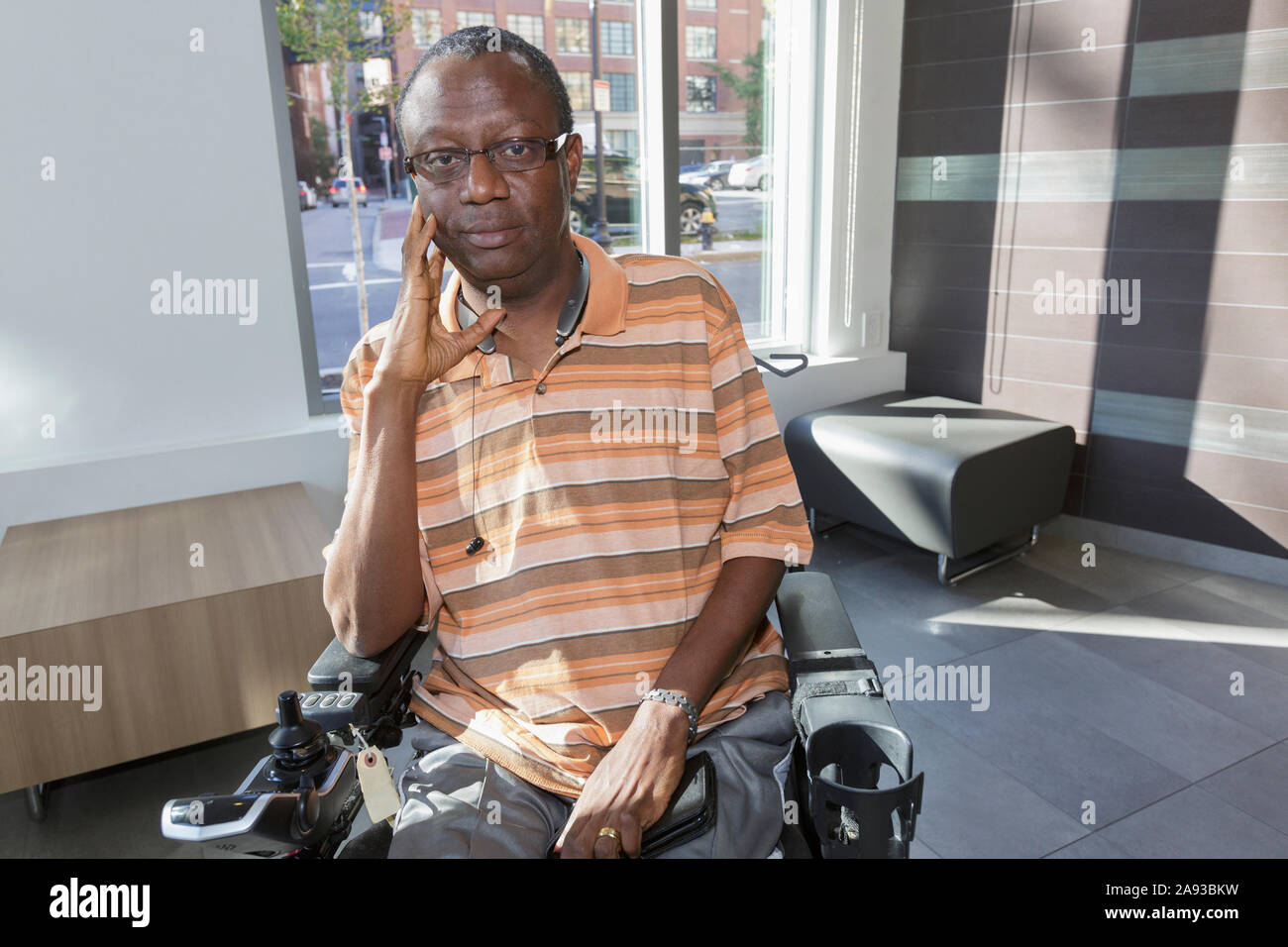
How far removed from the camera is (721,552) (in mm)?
1343

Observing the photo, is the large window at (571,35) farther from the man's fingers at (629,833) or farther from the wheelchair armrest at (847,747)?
the man's fingers at (629,833)

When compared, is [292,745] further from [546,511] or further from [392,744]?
[546,511]

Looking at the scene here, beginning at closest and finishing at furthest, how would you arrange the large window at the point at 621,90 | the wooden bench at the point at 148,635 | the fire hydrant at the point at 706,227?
the wooden bench at the point at 148,635, the large window at the point at 621,90, the fire hydrant at the point at 706,227

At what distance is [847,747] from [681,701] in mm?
222

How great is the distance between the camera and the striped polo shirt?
3.99 ft

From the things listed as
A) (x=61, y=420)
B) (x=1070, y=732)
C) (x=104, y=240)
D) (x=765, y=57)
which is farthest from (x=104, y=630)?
(x=765, y=57)

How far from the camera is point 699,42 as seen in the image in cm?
353

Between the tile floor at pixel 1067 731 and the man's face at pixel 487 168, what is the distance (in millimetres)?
1478

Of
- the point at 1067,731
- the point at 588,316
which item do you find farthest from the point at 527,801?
the point at 1067,731

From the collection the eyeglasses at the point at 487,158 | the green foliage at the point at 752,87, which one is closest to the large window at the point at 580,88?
the green foliage at the point at 752,87

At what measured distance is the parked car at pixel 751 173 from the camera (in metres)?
3.79

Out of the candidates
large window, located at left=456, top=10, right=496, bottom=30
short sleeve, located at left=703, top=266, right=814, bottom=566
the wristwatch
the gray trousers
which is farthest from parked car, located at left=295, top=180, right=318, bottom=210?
→ the wristwatch

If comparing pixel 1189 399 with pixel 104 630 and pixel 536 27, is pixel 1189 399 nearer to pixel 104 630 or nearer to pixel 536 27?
pixel 536 27

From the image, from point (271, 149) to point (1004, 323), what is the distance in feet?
9.04
